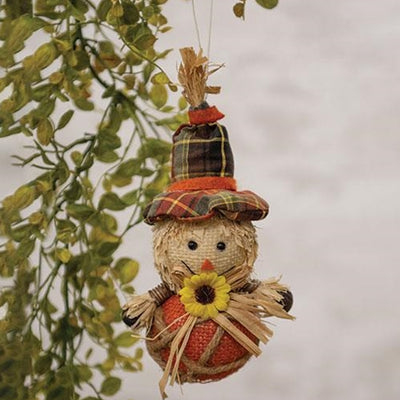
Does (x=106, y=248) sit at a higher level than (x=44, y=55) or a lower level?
lower

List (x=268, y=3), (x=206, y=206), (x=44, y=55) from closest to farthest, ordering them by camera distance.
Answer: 1. (x=206, y=206)
2. (x=268, y=3)
3. (x=44, y=55)

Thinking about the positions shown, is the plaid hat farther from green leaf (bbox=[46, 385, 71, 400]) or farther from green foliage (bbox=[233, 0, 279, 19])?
green leaf (bbox=[46, 385, 71, 400])

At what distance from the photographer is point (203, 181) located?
86 centimetres

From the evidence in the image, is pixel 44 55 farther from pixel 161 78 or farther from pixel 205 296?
pixel 205 296

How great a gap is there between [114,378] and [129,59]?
0.46m

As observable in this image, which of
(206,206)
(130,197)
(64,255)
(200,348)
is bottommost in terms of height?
(200,348)

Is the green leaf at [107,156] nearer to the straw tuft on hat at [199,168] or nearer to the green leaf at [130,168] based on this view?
the green leaf at [130,168]

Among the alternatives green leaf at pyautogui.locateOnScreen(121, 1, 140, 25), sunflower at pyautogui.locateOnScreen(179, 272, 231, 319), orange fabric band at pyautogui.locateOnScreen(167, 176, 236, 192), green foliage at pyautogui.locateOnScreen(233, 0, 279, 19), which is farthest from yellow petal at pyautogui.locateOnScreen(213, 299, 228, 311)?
green leaf at pyautogui.locateOnScreen(121, 1, 140, 25)

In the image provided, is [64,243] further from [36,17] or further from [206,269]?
[206,269]

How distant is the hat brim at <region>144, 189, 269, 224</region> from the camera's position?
83cm

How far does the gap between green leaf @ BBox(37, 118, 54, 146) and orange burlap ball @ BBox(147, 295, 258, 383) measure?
39cm

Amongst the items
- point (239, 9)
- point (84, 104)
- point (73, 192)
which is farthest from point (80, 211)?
point (239, 9)

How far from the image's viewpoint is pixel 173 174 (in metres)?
0.88

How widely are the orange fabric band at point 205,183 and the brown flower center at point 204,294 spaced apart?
0.10 meters
